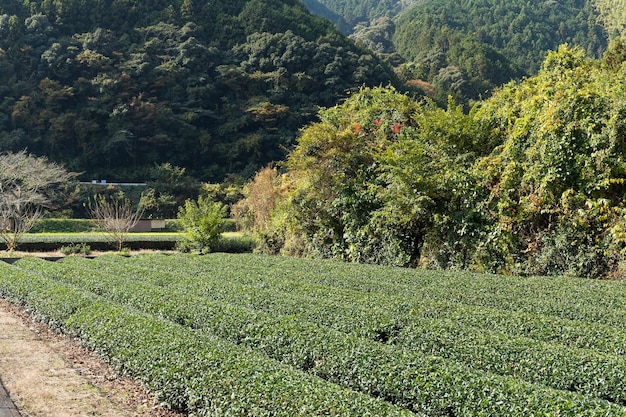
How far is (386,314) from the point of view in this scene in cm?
761

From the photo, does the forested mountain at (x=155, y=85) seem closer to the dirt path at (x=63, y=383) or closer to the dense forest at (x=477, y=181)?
the dense forest at (x=477, y=181)

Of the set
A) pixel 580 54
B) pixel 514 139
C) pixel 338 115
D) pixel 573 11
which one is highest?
pixel 573 11

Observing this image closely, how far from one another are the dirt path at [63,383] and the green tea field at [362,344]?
199 millimetres

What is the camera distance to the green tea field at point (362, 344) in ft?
15.4

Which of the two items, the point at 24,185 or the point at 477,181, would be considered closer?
the point at 477,181

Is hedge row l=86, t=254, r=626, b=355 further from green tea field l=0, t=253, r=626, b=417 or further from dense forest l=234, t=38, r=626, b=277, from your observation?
dense forest l=234, t=38, r=626, b=277

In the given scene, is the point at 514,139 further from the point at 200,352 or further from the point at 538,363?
the point at 200,352

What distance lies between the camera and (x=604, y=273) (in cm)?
1205

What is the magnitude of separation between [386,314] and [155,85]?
145 ft

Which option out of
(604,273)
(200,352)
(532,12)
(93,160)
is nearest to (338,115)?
(604,273)

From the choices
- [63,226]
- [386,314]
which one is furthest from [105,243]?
[386,314]

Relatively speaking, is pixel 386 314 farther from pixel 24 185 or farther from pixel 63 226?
pixel 24 185

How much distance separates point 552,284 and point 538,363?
5.60 m

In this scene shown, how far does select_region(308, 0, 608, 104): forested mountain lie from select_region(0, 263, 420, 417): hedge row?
4576 cm
